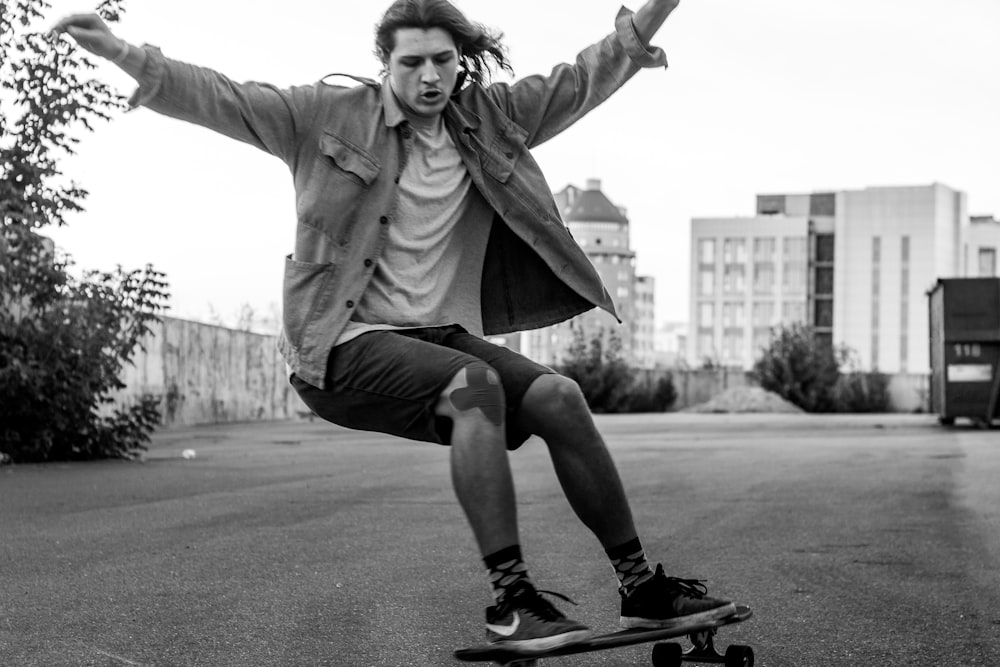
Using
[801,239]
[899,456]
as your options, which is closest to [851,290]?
[801,239]

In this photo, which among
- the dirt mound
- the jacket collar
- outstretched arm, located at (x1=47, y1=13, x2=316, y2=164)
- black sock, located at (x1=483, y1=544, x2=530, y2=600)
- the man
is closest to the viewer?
black sock, located at (x1=483, y1=544, x2=530, y2=600)

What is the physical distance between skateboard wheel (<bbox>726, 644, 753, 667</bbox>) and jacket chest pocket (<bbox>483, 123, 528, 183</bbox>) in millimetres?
1383

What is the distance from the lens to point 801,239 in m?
109

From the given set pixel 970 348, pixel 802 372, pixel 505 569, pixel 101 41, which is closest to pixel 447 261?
pixel 505 569

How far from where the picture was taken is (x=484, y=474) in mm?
3531

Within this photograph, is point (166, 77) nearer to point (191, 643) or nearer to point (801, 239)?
point (191, 643)

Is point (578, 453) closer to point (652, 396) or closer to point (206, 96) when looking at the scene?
point (206, 96)

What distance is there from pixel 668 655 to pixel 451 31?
175cm

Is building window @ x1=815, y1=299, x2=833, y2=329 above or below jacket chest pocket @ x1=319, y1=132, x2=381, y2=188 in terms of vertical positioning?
above

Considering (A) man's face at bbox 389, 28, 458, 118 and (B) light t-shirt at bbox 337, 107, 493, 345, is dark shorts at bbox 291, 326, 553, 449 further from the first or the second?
(A) man's face at bbox 389, 28, 458, 118

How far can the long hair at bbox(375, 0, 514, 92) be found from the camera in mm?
3910

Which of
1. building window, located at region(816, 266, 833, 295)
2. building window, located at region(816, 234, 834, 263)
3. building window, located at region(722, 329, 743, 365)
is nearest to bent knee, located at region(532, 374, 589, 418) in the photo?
building window, located at region(816, 266, 833, 295)

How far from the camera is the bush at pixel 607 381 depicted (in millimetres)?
A: 43438

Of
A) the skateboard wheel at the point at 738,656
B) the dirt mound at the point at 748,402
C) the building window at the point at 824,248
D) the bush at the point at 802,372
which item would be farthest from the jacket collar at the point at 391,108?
the building window at the point at 824,248
